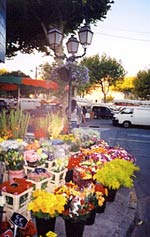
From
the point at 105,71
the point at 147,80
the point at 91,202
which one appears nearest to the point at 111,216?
the point at 91,202

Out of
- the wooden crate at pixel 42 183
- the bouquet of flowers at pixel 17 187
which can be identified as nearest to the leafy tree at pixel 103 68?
the wooden crate at pixel 42 183

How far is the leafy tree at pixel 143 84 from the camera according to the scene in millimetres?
46444

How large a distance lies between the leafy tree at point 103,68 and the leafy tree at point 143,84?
4.93 metres

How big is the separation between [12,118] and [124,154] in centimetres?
276

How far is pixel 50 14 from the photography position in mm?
16031

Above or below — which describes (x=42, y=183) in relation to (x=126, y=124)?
above

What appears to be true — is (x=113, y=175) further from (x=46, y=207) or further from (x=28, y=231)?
(x=28, y=231)

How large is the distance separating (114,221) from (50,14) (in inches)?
567

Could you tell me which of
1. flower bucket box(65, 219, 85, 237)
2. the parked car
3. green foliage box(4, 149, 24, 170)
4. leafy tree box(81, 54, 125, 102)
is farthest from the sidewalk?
leafy tree box(81, 54, 125, 102)

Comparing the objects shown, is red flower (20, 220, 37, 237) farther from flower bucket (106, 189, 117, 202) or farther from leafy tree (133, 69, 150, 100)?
leafy tree (133, 69, 150, 100)

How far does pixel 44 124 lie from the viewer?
7355 mm

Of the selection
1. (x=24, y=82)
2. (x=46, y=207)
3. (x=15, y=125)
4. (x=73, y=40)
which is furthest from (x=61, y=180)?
(x=24, y=82)

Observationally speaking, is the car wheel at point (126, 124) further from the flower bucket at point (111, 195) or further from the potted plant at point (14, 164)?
the potted plant at point (14, 164)

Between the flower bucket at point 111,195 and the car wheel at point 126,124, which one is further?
the car wheel at point 126,124
